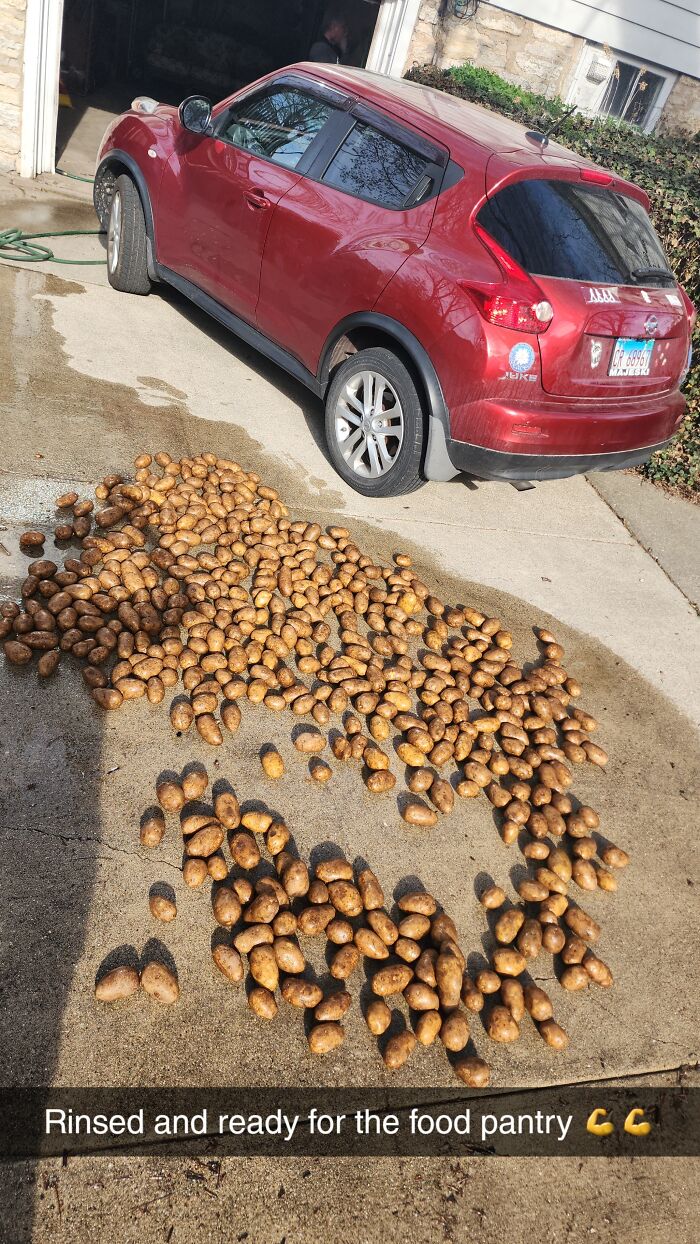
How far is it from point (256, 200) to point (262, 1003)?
4.43 meters

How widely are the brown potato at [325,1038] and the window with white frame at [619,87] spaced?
13.8 metres

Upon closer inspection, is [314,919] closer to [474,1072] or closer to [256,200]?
[474,1072]

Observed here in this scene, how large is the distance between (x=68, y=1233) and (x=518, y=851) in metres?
1.78

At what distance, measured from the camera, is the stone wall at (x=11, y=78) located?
23.2ft

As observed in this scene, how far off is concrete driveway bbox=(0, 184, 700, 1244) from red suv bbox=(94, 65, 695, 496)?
0.59m

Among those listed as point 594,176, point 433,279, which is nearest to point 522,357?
point 433,279

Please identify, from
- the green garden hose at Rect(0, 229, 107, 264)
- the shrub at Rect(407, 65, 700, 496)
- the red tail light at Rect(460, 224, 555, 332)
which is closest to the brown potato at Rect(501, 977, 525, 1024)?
the red tail light at Rect(460, 224, 555, 332)

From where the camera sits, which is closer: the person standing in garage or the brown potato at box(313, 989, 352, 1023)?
the brown potato at box(313, 989, 352, 1023)

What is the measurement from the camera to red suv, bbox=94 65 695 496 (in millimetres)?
3770

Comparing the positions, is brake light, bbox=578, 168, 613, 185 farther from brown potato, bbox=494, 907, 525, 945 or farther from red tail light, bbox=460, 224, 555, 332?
brown potato, bbox=494, 907, 525, 945

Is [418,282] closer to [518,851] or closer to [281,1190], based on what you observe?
[518,851]

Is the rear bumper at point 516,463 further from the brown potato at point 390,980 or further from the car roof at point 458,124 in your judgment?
the brown potato at point 390,980

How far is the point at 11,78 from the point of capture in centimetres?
737

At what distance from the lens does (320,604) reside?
3734 mm
